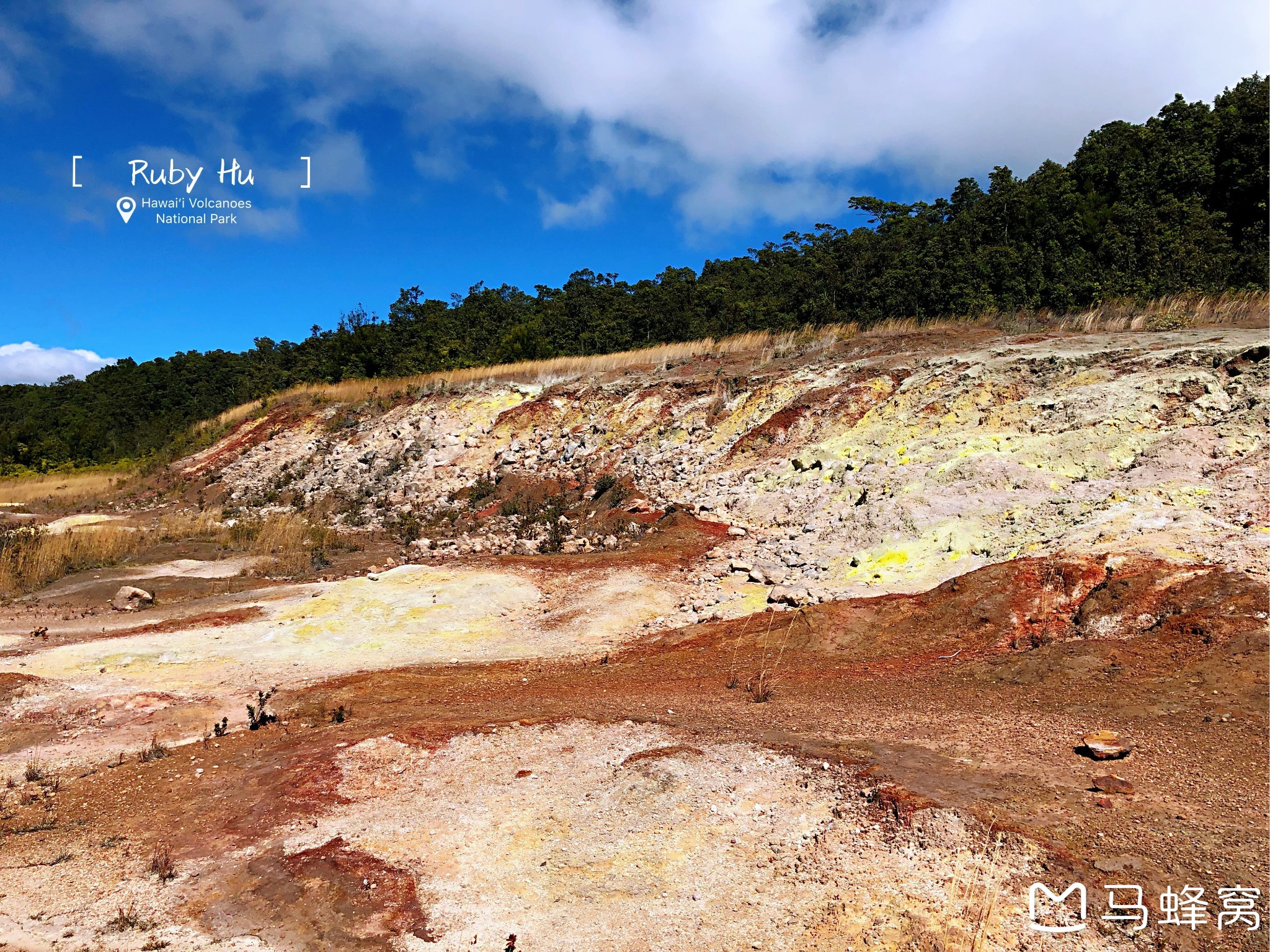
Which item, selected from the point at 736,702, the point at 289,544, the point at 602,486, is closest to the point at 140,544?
the point at 289,544

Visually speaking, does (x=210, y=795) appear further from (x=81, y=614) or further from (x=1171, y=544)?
(x=1171, y=544)

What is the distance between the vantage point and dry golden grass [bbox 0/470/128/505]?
27766 millimetres

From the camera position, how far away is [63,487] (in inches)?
1164

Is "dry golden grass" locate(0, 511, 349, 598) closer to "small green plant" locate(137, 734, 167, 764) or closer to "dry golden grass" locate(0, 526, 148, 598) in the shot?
"dry golden grass" locate(0, 526, 148, 598)

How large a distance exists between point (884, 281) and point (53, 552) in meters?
25.1

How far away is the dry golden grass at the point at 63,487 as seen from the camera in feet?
91.1

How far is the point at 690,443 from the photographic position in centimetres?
1966

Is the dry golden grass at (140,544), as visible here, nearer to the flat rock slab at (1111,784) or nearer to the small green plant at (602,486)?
the small green plant at (602,486)

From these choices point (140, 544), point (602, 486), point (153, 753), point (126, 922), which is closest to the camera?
point (126, 922)

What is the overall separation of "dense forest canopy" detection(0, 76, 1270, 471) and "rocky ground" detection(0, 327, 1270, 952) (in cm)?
713

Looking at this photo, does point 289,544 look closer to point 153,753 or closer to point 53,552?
point 53,552

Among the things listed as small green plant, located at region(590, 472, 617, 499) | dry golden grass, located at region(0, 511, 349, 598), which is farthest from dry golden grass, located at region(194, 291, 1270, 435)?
dry golden grass, located at region(0, 511, 349, 598)

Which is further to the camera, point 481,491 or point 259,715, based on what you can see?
point 481,491

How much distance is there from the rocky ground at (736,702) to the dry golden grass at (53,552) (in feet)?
2.22
